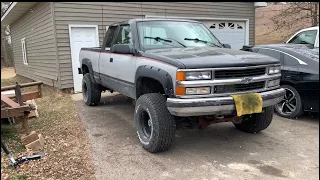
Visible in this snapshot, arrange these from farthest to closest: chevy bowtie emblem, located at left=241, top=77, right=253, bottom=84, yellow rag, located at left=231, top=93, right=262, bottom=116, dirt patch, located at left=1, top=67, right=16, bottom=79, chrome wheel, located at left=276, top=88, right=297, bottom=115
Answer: dirt patch, located at left=1, top=67, right=16, bottom=79 → chrome wheel, located at left=276, top=88, right=297, bottom=115 → chevy bowtie emblem, located at left=241, top=77, right=253, bottom=84 → yellow rag, located at left=231, top=93, right=262, bottom=116

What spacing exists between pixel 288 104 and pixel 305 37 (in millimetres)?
2514

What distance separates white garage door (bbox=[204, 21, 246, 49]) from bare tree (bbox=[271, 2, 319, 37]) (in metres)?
3.19

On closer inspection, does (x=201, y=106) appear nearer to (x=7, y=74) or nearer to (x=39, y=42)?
(x=39, y=42)

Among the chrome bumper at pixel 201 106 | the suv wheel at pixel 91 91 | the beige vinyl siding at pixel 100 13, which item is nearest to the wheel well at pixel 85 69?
Result: the suv wheel at pixel 91 91

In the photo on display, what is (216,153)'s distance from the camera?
4258mm

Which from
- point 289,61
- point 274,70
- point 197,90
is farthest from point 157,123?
point 289,61

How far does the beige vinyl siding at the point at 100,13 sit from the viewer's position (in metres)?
9.62

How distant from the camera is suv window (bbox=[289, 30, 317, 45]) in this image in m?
6.92

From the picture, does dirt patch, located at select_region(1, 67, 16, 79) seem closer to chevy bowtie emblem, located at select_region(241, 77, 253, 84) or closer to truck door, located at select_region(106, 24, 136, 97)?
truck door, located at select_region(106, 24, 136, 97)

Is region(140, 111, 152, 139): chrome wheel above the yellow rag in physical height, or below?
below

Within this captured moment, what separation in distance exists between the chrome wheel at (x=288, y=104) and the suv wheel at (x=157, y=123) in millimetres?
2560

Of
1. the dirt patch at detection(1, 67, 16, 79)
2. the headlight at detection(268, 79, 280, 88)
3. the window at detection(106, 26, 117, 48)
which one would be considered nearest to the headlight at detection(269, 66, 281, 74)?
the headlight at detection(268, 79, 280, 88)

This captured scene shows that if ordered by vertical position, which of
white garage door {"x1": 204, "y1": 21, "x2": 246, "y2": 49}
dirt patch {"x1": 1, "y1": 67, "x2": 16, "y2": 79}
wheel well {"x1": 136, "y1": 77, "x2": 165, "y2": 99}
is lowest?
dirt patch {"x1": 1, "y1": 67, "x2": 16, "y2": 79}

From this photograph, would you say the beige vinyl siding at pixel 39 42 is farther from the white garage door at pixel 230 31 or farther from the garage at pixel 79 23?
the white garage door at pixel 230 31
